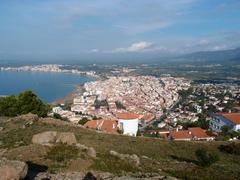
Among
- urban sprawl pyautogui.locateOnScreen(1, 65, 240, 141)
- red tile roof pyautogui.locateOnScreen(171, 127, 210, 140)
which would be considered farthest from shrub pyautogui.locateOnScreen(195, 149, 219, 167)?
red tile roof pyautogui.locateOnScreen(171, 127, 210, 140)

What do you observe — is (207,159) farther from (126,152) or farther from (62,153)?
(62,153)

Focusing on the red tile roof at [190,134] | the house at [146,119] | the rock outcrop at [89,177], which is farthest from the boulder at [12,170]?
the house at [146,119]

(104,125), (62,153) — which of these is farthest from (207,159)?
(104,125)

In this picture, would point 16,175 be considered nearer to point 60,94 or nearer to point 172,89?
point 60,94

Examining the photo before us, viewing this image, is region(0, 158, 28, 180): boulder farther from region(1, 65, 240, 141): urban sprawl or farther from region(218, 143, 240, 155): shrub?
region(1, 65, 240, 141): urban sprawl

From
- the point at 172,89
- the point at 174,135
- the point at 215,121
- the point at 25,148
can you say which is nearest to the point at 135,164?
the point at 25,148
